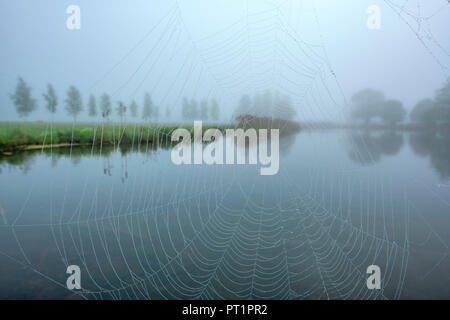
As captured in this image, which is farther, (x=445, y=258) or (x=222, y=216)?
(x=222, y=216)

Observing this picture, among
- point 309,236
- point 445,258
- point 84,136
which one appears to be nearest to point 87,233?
point 309,236

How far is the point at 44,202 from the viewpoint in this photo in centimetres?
862

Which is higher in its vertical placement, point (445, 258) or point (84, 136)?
point (84, 136)

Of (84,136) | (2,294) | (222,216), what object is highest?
(84,136)

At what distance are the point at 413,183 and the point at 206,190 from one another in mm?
7699

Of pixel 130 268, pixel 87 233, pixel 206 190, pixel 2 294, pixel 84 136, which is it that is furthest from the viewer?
pixel 84 136

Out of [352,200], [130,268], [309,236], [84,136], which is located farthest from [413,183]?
[84,136]

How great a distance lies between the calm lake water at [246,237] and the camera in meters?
4.31

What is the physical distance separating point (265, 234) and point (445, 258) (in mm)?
3263

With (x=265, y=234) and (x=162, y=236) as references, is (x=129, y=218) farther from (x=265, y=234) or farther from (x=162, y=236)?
(x=265, y=234)

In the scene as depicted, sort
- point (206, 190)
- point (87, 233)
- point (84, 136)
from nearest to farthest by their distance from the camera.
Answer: point (87, 233)
point (206, 190)
point (84, 136)

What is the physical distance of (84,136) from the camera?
20047mm

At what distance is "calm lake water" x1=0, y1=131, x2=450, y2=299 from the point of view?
14.1 ft

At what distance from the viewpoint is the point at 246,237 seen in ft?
19.7
